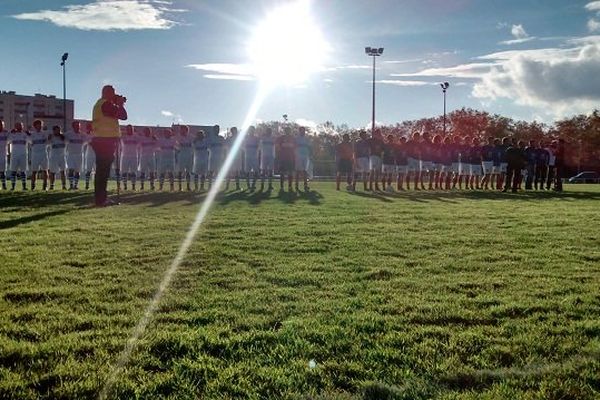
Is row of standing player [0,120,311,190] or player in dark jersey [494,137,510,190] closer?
row of standing player [0,120,311,190]

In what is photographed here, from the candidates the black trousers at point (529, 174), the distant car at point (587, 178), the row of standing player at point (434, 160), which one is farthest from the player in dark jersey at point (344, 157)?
the distant car at point (587, 178)

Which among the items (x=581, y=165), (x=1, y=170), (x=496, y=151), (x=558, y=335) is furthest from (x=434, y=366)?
(x=581, y=165)

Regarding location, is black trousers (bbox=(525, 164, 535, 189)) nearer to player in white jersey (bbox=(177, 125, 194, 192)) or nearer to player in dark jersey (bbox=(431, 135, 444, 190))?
player in dark jersey (bbox=(431, 135, 444, 190))

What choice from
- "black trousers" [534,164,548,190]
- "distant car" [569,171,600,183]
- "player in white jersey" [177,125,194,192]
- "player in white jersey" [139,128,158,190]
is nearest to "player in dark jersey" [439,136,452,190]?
"black trousers" [534,164,548,190]

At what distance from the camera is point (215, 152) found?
896 inches

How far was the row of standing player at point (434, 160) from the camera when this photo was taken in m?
24.0

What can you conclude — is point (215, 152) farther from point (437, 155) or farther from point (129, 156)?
point (437, 155)


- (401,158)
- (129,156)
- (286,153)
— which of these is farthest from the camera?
(401,158)

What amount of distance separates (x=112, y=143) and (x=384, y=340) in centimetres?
1021

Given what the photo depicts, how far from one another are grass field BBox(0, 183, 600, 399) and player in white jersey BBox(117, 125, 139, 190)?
12326 millimetres

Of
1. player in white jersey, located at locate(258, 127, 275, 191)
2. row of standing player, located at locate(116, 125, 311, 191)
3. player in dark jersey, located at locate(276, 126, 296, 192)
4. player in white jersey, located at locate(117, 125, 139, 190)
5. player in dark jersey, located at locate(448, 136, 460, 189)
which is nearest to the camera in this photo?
player in white jersey, located at locate(117, 125, 139, 190)

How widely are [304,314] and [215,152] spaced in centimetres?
1816

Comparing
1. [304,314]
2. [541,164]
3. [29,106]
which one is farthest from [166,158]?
[29,106]

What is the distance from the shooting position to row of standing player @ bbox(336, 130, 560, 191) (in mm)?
24031
